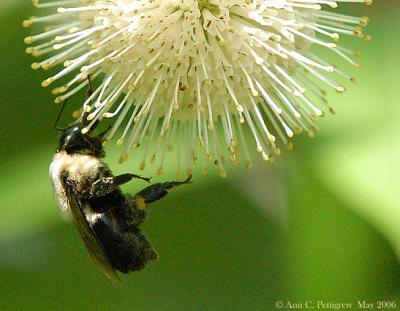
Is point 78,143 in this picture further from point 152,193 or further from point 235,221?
point 235,221

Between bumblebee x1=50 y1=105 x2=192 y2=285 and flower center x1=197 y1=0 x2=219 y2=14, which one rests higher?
flower center x1=197 y1=0 x2=219 y2=14

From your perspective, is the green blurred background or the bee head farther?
the green blurred background

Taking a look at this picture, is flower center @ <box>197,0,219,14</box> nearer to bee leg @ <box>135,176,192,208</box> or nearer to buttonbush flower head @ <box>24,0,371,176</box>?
buttonbush flower head @ <box>24,0,371,176</box>

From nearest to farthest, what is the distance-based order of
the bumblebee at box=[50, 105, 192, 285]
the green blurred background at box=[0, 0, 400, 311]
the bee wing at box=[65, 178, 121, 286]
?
the bee wing at box=[65, 178, 121, 286] → the bumblebee at box=[50, 105, 192, 285] → the green blurred background at box=[0, 0, 400, 311]

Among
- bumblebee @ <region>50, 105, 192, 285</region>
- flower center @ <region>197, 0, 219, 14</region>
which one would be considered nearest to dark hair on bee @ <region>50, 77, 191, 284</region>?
bumblebee @ <region>50, 105, 192, 285</region>

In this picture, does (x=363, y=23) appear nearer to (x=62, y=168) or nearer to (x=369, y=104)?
(x=369, y=104)
